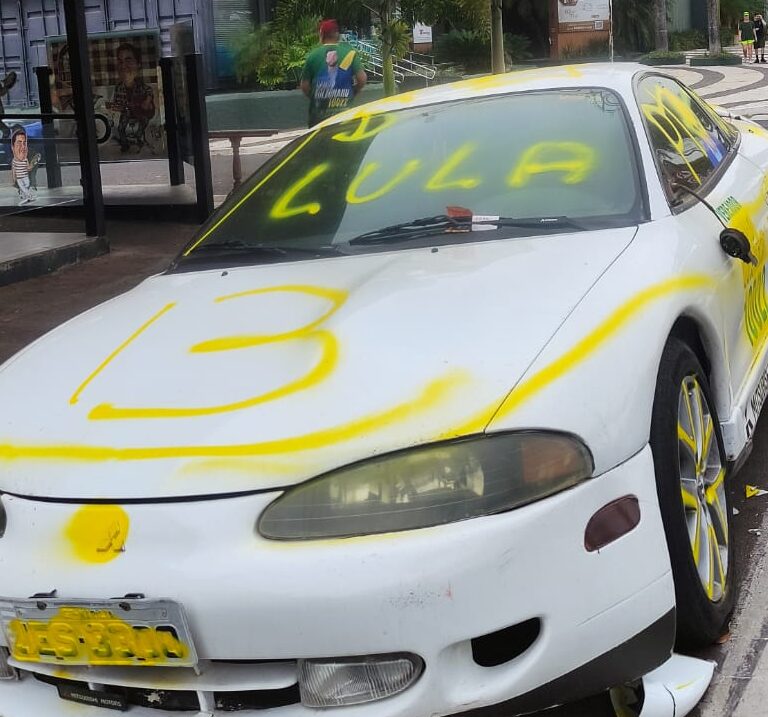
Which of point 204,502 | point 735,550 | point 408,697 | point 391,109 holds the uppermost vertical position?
point 391,109

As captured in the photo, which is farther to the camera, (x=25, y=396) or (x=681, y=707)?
(x=25, y=396)

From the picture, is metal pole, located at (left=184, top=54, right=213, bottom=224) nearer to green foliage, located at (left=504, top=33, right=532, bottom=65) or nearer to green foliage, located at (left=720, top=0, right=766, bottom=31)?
green foliage, located at (left=504, top=33, right=532, bottom=65)

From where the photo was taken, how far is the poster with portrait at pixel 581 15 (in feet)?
117

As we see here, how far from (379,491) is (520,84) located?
214 centimetres

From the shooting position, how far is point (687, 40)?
1679 inches

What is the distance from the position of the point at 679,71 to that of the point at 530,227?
1203 inches

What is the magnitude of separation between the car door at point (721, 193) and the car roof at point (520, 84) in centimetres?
10

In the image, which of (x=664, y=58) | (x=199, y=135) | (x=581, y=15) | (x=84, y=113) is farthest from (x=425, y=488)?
(x=581, y=15)

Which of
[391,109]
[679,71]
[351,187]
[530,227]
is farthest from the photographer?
[679,71]

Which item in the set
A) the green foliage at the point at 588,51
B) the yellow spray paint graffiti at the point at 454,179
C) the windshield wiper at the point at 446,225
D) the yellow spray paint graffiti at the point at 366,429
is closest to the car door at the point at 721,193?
the windshield wiper at the point at 446,225

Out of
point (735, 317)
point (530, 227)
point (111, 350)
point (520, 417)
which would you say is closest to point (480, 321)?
point (520, 417)

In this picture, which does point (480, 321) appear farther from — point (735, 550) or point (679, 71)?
point (679, 71)

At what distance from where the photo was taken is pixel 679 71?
31.7 metres

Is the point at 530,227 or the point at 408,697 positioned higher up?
the point at 530,227
